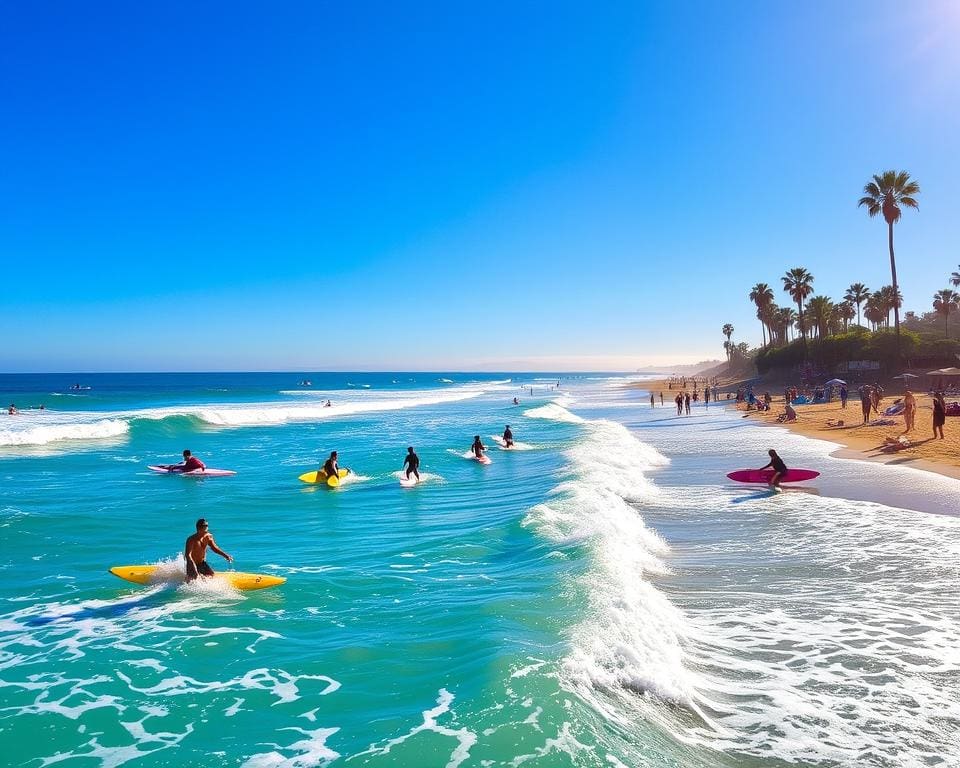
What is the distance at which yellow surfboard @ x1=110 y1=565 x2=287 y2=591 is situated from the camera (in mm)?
10125

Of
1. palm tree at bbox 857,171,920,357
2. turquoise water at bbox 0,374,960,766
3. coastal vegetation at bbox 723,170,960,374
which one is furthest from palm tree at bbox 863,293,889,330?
turquoise water at bbox 0,374,960,766

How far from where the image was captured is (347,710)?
6.25 m

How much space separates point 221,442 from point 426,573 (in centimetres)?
2982

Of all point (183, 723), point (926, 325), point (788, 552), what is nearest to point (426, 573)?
point (183, 723)

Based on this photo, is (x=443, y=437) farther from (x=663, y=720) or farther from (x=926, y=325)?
(x=926, y=325)

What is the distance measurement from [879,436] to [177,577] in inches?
1115

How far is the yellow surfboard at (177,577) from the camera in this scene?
33.2ft

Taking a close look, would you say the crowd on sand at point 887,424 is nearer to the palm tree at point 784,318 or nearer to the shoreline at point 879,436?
the shoreline at point 879,436

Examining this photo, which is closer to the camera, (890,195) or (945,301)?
(890,195)

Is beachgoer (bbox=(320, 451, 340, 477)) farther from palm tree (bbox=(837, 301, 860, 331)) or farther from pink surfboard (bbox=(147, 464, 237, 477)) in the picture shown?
palm tree (bbox=(837, 301, 860, 331))

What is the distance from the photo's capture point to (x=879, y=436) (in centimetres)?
2680

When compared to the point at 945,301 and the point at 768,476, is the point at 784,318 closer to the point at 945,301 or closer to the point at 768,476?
the point at 945,301

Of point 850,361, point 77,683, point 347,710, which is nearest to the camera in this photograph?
point 347,710

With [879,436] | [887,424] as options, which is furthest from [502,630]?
A: [887,424]
